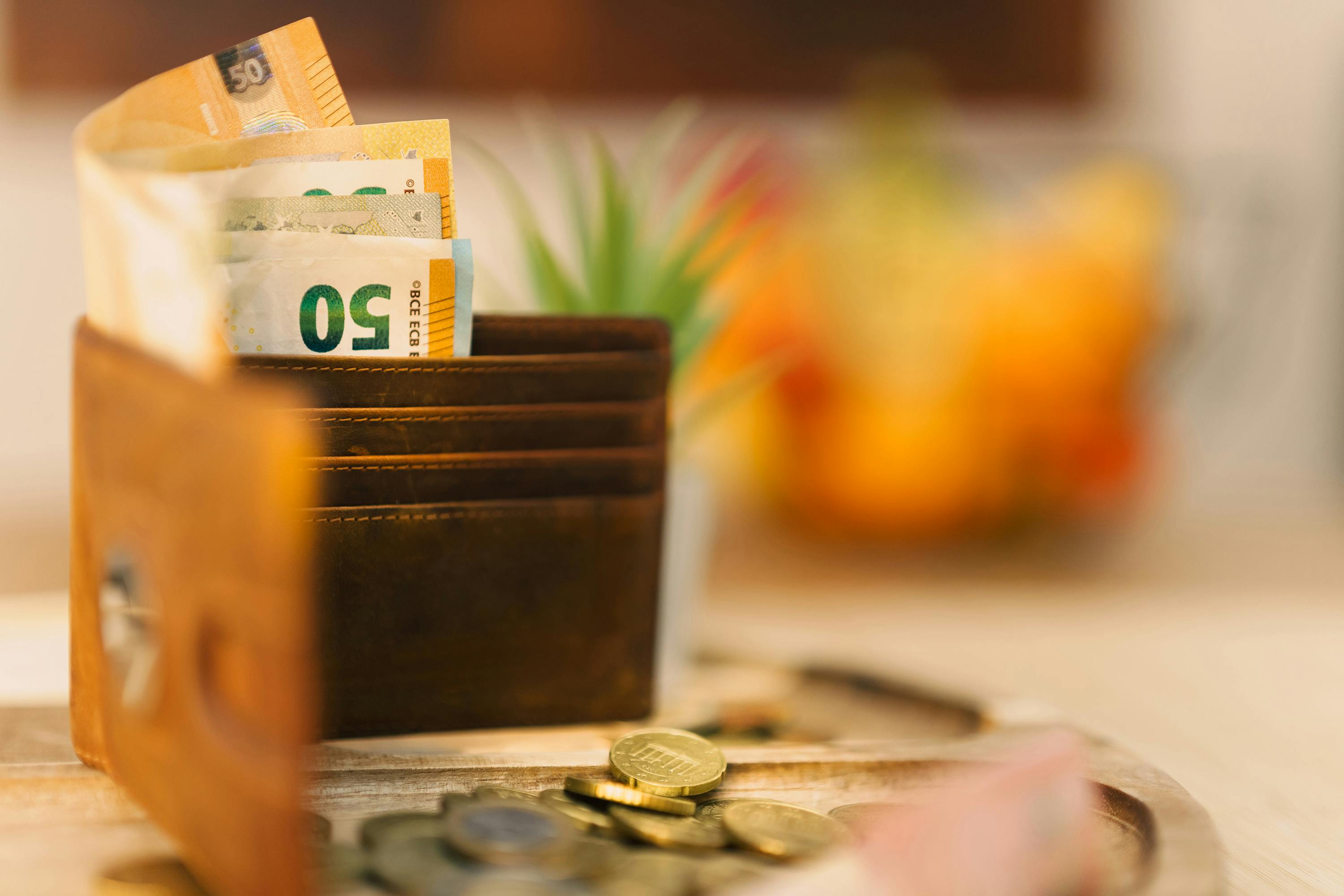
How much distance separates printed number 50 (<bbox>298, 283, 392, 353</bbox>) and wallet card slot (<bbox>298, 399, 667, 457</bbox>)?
4cm

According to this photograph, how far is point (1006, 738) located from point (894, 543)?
0.58 m

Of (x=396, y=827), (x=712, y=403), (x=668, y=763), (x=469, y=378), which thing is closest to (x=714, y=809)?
(x=668, y=763)

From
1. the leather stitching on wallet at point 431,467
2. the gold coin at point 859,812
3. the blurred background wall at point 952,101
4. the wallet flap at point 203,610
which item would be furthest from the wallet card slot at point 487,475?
the blurred background wall at point 952,101

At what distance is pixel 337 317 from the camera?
53cm

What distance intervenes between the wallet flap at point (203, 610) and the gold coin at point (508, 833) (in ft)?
0.25

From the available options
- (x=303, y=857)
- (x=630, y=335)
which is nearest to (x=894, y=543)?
(x=630, y=335)

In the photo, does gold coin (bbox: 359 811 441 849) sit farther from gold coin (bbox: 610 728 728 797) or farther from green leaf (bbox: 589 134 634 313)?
green leaf (bbox: 589 134 634 313)

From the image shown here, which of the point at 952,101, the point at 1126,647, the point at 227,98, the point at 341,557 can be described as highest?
the point at 952,101

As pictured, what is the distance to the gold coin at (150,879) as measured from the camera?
0.42 metres

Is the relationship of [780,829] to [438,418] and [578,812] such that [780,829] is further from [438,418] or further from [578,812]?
[438,418]

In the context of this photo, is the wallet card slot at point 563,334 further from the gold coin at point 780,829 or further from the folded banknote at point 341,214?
the gold coin at point 780,829

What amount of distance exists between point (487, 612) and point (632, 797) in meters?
0.15

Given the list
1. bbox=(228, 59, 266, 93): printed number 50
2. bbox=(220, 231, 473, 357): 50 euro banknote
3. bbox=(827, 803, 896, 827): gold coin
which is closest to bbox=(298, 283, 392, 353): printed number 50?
bbox=(220, 231, 473, 357): 50 euro banknote

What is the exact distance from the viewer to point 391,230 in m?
0.54
